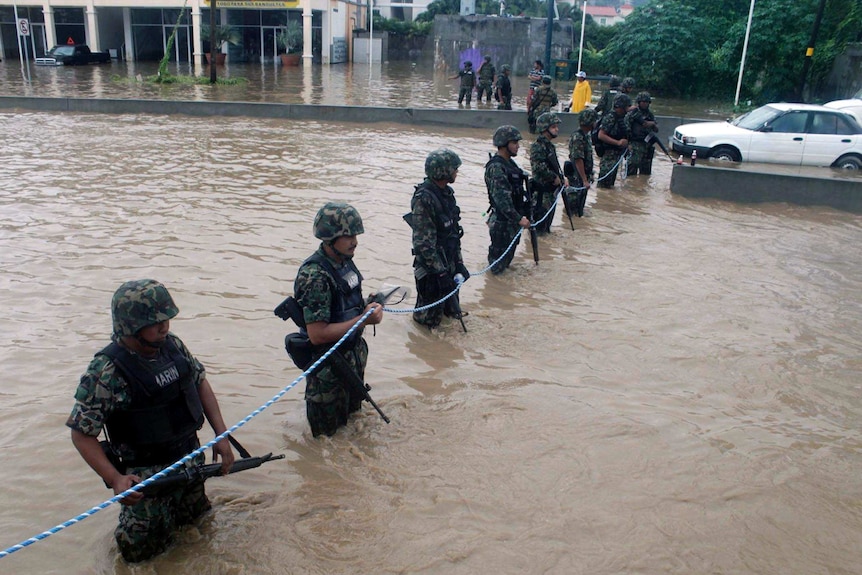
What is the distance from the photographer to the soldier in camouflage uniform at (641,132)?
527 inches

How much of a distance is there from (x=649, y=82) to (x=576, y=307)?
25155 mm

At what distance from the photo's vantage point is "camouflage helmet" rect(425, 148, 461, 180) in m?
6.19

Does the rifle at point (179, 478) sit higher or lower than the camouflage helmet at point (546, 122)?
lower

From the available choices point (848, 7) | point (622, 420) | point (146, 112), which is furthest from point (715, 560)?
point (848, 7)

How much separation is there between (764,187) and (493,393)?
9260 mm

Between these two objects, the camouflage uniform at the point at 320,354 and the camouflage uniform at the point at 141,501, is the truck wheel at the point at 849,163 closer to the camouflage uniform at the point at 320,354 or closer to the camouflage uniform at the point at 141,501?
the camouflage uniform at the point at 320,354

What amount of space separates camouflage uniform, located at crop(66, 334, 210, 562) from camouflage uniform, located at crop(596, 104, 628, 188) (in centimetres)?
1040

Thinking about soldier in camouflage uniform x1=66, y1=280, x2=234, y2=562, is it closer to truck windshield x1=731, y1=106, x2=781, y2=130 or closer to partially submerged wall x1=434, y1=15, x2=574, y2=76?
truck windshield x1=731, y1=106, x2=781, y2=130

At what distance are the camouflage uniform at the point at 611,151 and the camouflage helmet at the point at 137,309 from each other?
10.7m

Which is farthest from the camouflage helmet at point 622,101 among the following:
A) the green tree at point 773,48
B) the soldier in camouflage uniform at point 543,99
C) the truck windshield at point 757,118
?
the green tree at point 773,48

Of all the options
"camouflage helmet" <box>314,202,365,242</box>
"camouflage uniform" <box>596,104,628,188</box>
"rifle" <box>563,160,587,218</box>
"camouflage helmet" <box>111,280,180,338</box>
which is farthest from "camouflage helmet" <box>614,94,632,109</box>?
"camouflage helmet" <box>111,280,180,338</box>

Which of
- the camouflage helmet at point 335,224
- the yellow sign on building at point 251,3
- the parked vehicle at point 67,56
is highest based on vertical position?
the yellow sign on building at point 251,3

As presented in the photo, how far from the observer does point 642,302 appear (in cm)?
775

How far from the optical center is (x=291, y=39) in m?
40.3
